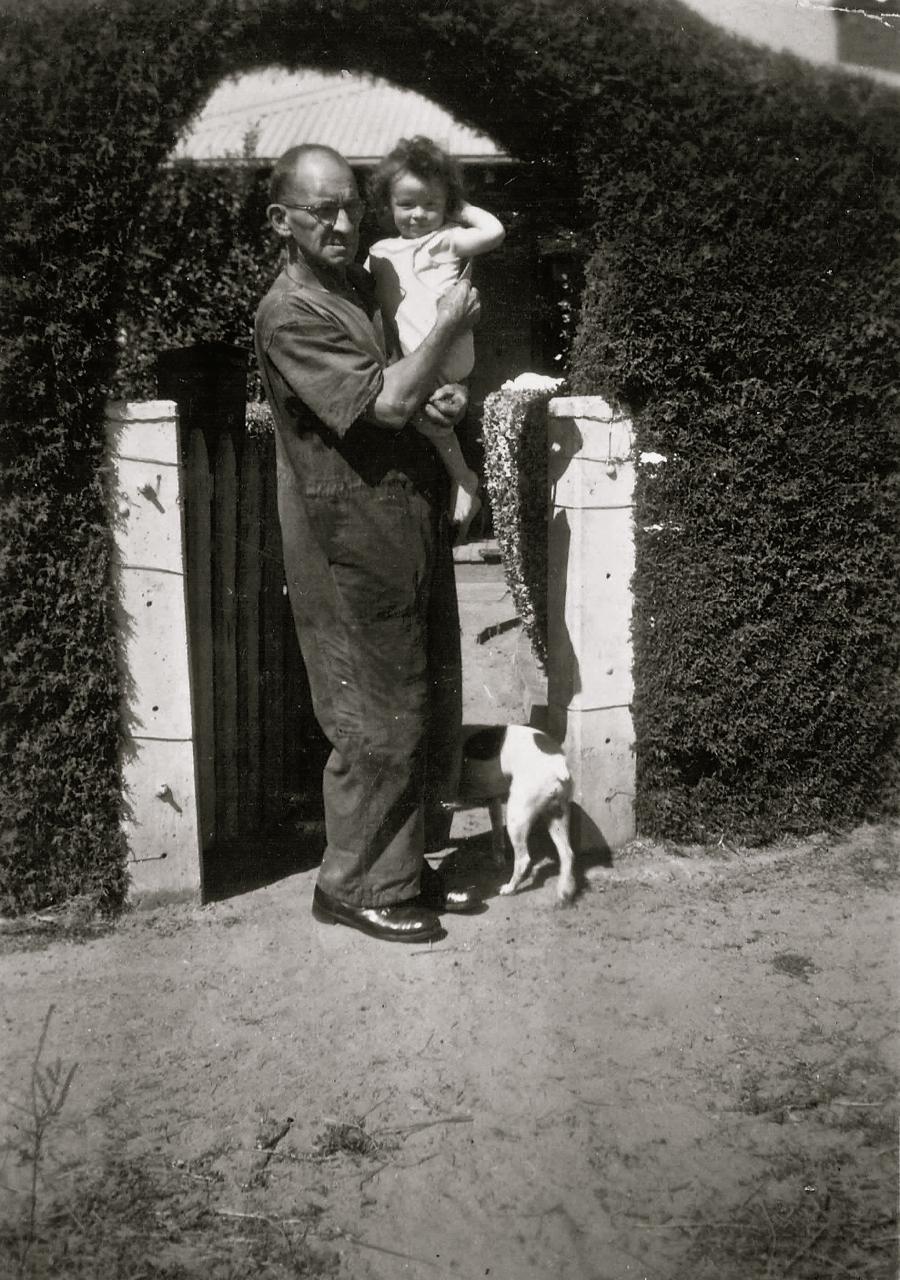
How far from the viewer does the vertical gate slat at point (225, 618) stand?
14.4 ft

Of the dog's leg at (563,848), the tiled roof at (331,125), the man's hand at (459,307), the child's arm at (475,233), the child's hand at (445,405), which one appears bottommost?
the dog's leg at (563,848)

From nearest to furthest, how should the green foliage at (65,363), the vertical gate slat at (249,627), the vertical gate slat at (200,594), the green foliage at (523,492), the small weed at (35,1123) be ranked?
the small weed at (35,1123), the green foliage at (65,363), the vertical gate slat at (200,594), the vertical gate slat at (249,627), the green foliage at (523,492)

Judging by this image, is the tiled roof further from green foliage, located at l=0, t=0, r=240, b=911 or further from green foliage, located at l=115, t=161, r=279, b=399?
green foliage, located at l=0, t=0, r=240, b=911

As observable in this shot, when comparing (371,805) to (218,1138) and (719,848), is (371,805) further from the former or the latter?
(719,848)

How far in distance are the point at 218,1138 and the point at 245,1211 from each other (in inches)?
11.2

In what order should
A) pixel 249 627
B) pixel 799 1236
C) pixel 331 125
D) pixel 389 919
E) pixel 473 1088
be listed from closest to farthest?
pixel 799 1236 → pixel 473 1088 → pixel 389 919 → pixel 249 627 → pixel 331 125

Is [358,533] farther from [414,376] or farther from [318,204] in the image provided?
[318,204]

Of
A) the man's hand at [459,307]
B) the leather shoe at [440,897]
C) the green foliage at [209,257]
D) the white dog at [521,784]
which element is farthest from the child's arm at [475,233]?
the green foliage at [209,257]

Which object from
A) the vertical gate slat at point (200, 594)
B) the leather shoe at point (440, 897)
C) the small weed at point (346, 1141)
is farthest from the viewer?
the vertical gate slat at point (200, 594)

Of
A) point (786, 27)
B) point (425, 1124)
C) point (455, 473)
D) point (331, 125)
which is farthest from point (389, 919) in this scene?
point (331, 125)

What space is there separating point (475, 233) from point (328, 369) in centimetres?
83

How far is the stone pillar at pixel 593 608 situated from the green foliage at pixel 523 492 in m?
1.33

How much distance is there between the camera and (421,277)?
386 cm

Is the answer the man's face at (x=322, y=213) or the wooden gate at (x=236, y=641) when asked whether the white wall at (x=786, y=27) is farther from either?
the wooden gate at (x=236, y=641)
